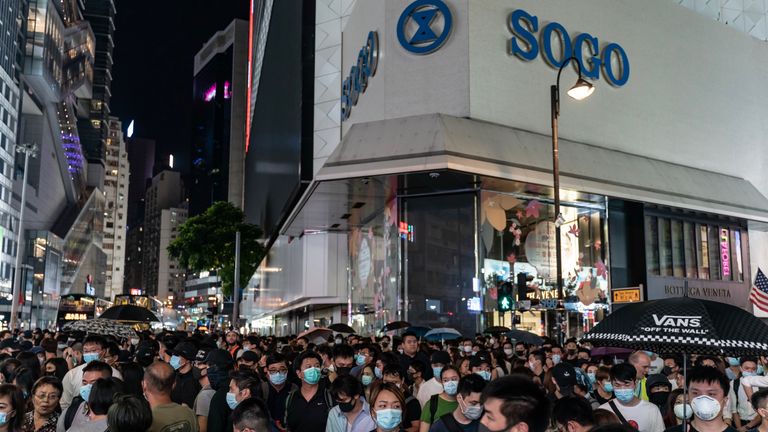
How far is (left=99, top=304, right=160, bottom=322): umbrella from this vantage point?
2135cm

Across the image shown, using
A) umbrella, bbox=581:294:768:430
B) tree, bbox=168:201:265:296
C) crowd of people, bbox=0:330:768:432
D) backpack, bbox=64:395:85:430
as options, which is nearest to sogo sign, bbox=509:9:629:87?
crowd of people, bbox=0:330:768:432

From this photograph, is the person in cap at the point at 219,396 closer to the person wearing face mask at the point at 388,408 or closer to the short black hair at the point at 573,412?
the person wearing face mask at the point at 388,408

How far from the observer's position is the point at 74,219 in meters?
124

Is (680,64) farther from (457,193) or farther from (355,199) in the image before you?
(355,199)

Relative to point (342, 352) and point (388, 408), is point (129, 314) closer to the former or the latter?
point (342, 352)

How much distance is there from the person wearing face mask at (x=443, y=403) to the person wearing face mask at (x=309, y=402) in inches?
41.2

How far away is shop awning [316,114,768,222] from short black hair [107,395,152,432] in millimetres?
18838

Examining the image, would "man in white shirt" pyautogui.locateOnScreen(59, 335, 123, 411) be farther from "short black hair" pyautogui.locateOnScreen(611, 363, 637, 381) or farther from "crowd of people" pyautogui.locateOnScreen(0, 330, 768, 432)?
"short black hair" pyautogui.locateOnScreen(611, 363, 637, 381)

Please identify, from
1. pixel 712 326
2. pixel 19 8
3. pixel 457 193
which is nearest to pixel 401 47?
pixel 457 193

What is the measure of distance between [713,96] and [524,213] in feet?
41.1

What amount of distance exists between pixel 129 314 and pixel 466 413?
17126 millimetres

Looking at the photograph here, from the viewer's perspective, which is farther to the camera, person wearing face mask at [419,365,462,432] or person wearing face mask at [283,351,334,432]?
person wearing face mask at [283,351,334,432]

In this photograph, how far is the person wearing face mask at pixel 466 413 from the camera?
6418 millimetres

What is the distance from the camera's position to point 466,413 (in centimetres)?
651
